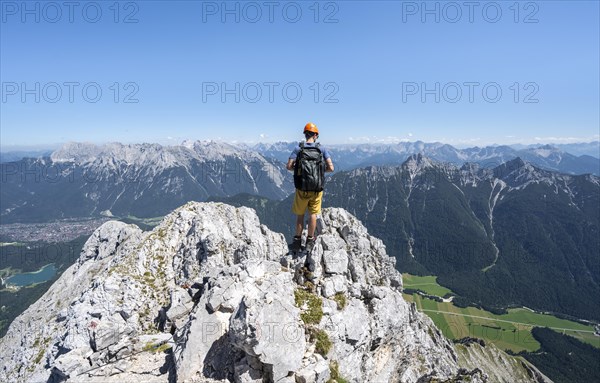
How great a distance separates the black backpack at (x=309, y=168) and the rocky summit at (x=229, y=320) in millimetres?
6738

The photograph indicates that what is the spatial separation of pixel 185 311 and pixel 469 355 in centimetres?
11128

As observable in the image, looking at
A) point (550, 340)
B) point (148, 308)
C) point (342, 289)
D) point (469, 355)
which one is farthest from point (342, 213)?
point (550, 340)

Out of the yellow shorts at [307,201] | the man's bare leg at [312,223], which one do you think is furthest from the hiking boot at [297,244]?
the yellow shorts at [307,201]

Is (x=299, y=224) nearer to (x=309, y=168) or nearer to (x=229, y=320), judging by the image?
(x=309, y=168)

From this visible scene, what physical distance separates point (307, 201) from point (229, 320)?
28.2 feet

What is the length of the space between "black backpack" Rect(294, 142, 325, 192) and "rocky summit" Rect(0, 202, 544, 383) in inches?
265

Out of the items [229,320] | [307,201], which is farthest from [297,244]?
[229,320]

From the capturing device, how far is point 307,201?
64.7ft

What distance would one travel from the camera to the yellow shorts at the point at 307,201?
19422 mm

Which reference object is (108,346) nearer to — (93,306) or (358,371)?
(93,306)

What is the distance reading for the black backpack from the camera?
1820 centimetres

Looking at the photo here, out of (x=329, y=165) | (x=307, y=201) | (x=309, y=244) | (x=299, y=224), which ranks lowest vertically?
(x=309, y=244)

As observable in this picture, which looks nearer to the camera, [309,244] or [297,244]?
[297,244]

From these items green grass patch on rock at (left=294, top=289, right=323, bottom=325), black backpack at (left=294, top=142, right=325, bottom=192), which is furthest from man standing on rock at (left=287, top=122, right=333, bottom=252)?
green grass patch on rock at (left=294, top=289, right=323, bottom=325)
